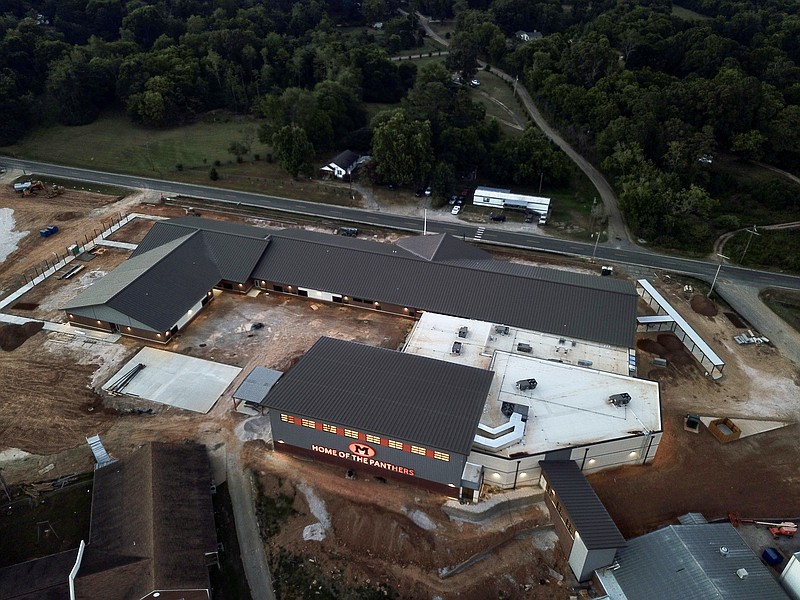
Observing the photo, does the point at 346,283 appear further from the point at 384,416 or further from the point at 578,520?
the point at 578,520

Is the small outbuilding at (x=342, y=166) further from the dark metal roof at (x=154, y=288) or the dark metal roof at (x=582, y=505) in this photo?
the dark metal roof at (x=582, y=505)

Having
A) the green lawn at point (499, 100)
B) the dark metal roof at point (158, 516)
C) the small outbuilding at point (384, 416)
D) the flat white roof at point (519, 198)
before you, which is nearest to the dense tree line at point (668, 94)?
the green lawn at point (499, 100)

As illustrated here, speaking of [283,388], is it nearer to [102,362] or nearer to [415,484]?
[415,484]

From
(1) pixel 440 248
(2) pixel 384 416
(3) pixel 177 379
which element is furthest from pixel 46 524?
(1) pixel 440 248

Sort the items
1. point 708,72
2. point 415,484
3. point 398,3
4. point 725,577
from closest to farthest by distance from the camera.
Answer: point 725,577 < point 415,484 < point 708,72 < point 398,3

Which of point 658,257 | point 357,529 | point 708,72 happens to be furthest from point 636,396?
point 708,72

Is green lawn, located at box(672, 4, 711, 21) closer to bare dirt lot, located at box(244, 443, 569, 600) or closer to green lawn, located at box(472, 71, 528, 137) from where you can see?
green lawn, located at box(472, 71, 528, 137)

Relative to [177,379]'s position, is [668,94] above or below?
above
